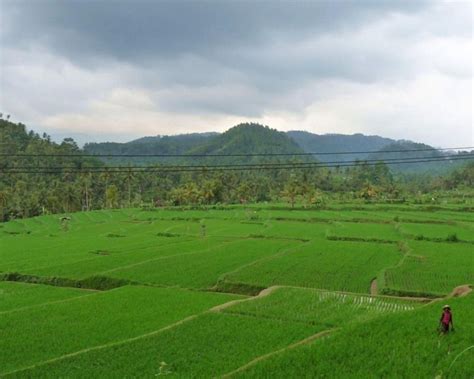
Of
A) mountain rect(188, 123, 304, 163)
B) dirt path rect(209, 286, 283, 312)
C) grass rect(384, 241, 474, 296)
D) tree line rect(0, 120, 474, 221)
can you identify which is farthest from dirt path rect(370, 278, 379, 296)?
mountain rect(188, 123, 304, 163)

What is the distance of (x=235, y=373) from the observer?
10.3 metres

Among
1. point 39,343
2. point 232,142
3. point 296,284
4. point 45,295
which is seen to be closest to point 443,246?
point 296,284

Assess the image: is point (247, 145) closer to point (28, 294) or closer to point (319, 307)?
point (28, 294)

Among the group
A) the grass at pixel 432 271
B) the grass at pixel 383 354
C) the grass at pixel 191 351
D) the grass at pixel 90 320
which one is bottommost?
the grass at pixel 90 320

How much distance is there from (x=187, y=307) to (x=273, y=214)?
4476cm

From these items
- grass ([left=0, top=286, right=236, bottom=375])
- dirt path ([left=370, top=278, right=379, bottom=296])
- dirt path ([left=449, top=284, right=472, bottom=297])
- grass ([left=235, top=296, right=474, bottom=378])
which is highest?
grass ([left=235, top=296, right=474, bottom=378])

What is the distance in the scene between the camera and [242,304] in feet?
57.7

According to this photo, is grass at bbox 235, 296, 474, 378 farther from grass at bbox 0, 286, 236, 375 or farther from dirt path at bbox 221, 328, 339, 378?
grass at bbox 0, 286, 236, 375

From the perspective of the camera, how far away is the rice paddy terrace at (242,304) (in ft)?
37.5

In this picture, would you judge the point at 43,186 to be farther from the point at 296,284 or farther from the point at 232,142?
the point at 232,142

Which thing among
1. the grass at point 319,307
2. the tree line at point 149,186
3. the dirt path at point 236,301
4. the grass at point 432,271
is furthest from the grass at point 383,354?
the tree line at point 149,186

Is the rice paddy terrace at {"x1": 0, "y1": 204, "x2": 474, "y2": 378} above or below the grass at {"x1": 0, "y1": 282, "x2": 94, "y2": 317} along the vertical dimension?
above

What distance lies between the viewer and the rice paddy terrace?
11438mm

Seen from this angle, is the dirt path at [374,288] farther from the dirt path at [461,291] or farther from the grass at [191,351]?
the grass at [191,351]
